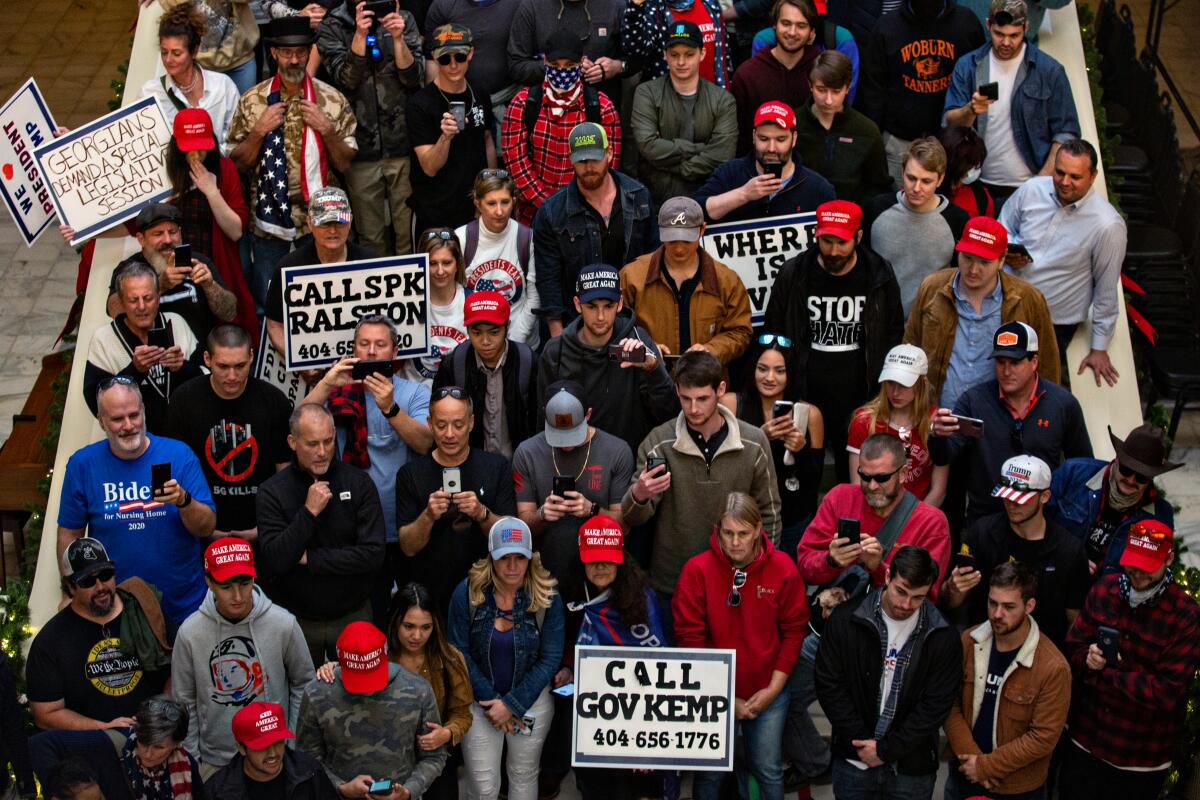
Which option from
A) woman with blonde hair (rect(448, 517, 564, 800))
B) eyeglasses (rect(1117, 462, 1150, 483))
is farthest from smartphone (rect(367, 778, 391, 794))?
eyeglasses (rect(1117, 462, 1150, 483))

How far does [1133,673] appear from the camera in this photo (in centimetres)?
952

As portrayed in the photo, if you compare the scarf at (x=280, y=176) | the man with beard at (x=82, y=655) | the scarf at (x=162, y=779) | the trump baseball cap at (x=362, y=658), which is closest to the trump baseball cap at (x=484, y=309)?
the scarf at (x=280, y=176)

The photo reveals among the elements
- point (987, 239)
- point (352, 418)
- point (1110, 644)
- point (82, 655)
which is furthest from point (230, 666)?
point (987, 239)

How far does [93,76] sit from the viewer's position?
2052 centimetres

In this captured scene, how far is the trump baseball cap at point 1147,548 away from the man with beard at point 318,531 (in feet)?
12.7

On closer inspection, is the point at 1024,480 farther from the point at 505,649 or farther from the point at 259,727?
the point at 259,727

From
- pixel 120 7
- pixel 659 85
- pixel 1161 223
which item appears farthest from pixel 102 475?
pixel 120 7

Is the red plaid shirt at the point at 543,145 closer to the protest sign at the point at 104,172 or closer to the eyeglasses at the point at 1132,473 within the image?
the protest sign at the point at 104,172

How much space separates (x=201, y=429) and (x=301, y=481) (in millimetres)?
786

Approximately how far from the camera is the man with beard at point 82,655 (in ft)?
31.4

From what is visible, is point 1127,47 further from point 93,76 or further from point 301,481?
point 93,76

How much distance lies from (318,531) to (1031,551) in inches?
148

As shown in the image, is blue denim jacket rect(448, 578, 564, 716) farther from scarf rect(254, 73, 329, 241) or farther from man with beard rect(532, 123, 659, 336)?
scarf rect(254, 73, 329, 241)

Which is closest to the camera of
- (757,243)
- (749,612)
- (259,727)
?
(259,727)
